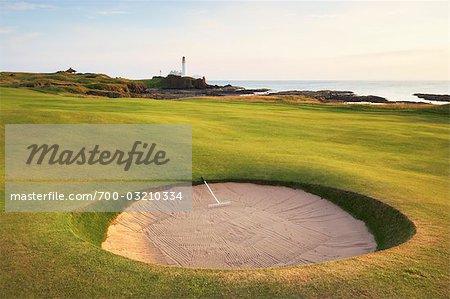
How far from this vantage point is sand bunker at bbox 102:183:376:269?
8.88 meters

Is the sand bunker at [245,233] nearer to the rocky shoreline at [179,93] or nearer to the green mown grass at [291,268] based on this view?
the green mown grass at [291,268]

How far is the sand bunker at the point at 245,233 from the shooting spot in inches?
350

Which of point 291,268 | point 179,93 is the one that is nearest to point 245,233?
point 291,268

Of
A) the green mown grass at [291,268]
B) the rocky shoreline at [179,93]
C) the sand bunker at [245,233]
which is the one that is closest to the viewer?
the green mown grass at [291,268]

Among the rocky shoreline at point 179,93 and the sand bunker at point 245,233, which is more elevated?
the rocky shoreline at point 179,93

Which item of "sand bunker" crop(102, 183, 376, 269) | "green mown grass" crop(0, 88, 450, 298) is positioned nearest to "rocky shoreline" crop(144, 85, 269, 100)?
"green mown grass" crop(0, 88, 450, 298)

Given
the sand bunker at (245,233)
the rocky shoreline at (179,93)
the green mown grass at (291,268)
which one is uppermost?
the rocky shoreline at (179,93)

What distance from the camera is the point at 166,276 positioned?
6.64 meters

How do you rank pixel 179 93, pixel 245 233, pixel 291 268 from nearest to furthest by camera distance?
pixel 291 268 → pixel 245 233 → pixel 179 93

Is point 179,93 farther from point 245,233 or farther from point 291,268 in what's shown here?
point 291,268

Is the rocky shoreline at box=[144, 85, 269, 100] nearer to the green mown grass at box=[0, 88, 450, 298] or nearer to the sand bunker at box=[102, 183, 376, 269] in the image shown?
the green mown grass at box=[0, 88, 450, 298]

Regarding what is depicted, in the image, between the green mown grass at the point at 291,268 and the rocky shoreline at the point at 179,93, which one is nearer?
the green mown grass at the point at 291,268

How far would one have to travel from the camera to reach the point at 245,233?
33.0 ft

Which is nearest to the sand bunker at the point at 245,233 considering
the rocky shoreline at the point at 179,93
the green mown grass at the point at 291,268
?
the green mown grass at the point at 291,268
